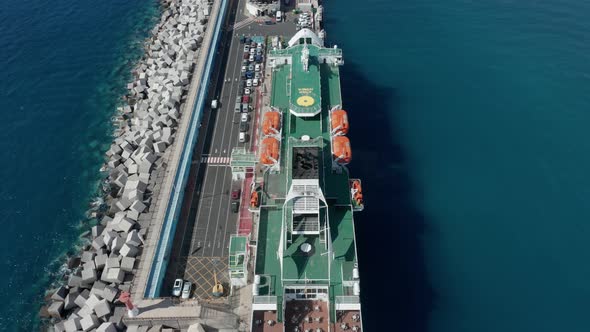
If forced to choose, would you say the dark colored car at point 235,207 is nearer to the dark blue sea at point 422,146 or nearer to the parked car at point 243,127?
the parked car at point 243,127

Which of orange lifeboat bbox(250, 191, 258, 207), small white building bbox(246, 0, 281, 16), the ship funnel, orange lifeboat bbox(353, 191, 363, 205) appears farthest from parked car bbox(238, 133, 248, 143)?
small white building bbox(246, 0, 281, 16)

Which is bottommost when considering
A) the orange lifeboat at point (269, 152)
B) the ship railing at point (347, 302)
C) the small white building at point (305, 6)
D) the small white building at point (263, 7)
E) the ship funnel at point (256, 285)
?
the ship railing at point (347, 302)

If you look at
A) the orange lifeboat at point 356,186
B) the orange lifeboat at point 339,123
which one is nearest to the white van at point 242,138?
the orange lifeboat at point 339,123

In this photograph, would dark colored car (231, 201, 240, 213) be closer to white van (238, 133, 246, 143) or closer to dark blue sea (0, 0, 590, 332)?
white van (238, 133, 246, 143)

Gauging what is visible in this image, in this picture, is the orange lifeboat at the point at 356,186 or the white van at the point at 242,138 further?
the white van at the point at 242,138

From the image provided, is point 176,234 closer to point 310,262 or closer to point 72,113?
point 310,262

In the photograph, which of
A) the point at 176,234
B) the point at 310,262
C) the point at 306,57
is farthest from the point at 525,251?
the point at 176,234
